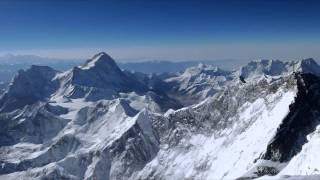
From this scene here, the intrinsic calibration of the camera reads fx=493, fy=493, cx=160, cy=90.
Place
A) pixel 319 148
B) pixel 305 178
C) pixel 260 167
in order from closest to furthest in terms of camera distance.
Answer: pixel 305 178 < pixel 319 148 < pixel 260 167

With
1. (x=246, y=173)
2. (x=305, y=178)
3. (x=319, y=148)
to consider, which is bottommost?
(x=246, y=173)

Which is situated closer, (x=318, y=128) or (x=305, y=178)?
(x=305, y=178)

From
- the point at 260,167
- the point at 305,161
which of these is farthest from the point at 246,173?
the point at 305,161

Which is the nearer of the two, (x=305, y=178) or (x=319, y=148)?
(x=305, y=178)

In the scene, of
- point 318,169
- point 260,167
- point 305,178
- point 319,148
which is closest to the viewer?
point 305,178

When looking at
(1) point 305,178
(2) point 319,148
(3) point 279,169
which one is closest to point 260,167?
(3) point 279,169

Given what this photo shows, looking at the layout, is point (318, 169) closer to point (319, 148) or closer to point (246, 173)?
point (319, 148)

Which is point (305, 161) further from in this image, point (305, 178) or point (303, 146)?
point (305, 178)

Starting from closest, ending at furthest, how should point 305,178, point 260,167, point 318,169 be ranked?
1. point 305,178
2. point 318,169
3. point 260,167

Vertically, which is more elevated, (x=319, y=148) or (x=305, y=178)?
(x=305, y=178)
